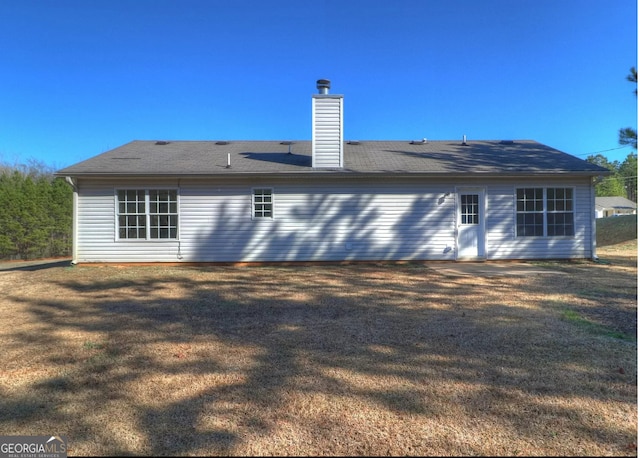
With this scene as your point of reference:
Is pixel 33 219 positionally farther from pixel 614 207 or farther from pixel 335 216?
pixel 614 207

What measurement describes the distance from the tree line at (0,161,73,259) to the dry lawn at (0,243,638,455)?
1409cm

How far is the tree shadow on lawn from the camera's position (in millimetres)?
2451

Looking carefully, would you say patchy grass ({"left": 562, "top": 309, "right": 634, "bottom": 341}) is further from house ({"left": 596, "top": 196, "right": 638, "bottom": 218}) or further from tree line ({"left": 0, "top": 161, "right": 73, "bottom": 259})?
house ({"left": 596, "top": 196, "right": 638, "bottom": 218})

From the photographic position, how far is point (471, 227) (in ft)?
36.8

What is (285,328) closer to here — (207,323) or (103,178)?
(207,323)

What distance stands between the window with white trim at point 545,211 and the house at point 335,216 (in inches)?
1.2

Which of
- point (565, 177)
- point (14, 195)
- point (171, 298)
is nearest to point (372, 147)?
point (565, 177)

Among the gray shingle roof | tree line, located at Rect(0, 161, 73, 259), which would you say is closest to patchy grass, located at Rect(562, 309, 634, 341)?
the gray shingle roof

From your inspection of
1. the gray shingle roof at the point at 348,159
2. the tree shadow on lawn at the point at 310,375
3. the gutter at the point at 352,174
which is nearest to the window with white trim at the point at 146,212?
the gutter at the point at 352,174

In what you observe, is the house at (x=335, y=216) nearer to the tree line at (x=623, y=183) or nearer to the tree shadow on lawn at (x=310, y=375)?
the tree shadow on lawn at (x=310, y=375)

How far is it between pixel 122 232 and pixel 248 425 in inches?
399

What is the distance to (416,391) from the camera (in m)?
3.00

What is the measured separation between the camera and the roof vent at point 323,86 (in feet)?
38.2

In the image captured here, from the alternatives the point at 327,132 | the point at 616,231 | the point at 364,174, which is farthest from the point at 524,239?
the point at 616,231
